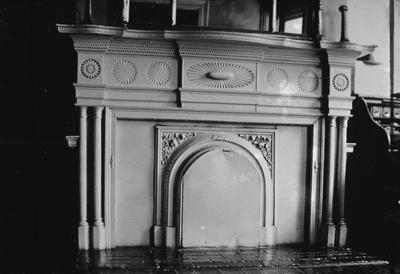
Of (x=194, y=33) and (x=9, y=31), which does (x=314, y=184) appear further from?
(x=9, y=31)

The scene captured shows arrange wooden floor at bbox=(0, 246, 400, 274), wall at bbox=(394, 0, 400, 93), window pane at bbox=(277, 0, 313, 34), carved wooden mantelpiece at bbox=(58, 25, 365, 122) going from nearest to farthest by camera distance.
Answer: wooden floor at bbox=(0, 246, 400, 274) < carved wooden mantelpiece at bbox=(58, 25, 365, 122) < window pane at bbox=(277, 0, 313, 34) < wall at bbox=(394, 0, 400, 93)

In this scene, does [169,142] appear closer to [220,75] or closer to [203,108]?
[203,108]

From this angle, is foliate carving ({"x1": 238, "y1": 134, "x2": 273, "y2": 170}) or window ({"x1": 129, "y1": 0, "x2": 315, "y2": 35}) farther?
window ({"x1": 129, "y1": 0, "x2": 315, "y2": 35})

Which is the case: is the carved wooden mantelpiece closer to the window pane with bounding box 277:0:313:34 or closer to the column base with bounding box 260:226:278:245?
the window pane with bounding box 277:0:313:34

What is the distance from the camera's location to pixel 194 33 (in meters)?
3.87

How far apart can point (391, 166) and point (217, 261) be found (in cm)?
233

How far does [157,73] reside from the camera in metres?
4.09

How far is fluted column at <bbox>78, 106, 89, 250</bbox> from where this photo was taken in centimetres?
400

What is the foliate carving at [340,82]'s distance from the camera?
4375 millimetres

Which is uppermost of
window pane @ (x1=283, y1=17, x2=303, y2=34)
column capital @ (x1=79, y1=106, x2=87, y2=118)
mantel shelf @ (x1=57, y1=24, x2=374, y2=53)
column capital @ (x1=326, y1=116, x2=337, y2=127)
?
window pane @ (x1=283, y1=17, x2=303, y2=34)

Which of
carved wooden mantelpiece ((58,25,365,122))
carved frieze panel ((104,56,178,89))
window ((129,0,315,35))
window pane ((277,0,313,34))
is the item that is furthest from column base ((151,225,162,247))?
window pane ((277,0,313,34))

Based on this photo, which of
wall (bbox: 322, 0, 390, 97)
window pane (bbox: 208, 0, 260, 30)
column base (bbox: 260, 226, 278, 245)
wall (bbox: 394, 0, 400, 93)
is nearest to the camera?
column base (bbox: 260, 226, 278, 245)

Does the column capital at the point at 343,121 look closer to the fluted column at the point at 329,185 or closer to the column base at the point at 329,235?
the fluted column at the point at 329,185

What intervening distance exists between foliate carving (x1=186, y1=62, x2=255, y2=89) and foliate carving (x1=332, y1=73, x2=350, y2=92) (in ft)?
3.12
